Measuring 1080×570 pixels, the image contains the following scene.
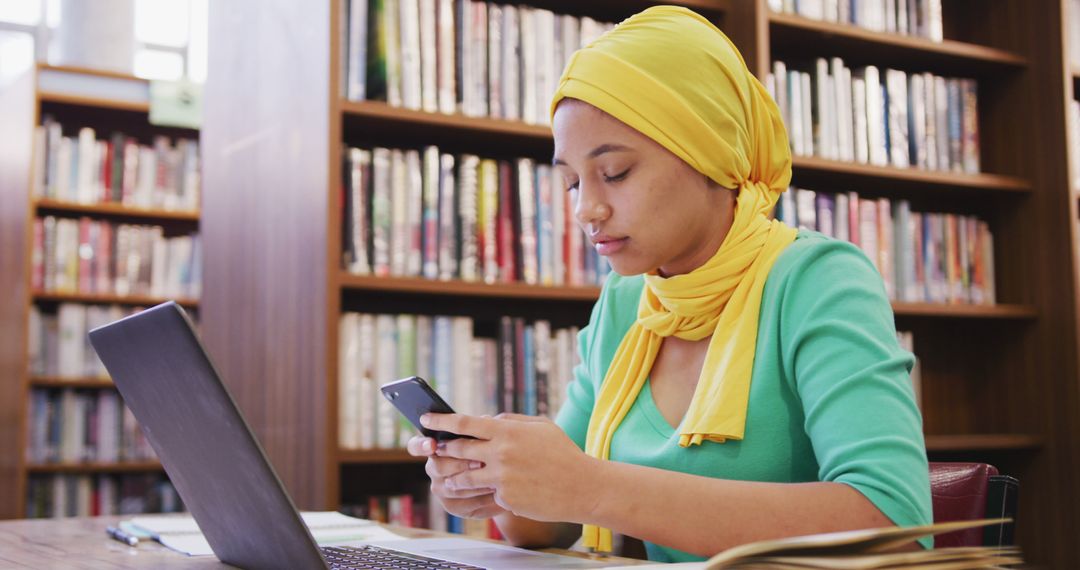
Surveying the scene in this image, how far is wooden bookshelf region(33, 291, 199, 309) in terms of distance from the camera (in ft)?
14.0

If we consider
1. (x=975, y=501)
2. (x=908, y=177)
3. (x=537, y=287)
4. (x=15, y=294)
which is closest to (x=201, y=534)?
(x=975, y=501)

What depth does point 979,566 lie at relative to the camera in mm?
626

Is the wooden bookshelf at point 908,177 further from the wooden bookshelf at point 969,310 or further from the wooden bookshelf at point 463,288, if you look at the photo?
the wooden bookshelf at point 463,288

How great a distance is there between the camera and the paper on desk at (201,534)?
3.83ft

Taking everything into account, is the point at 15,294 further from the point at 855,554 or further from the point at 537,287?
the point at 855,554

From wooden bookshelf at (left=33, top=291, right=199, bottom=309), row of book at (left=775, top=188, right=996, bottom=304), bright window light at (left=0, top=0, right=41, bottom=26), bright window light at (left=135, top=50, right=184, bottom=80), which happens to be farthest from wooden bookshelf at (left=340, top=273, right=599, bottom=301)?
bright window light at (left=0, top=0, right=41, bottom=26)

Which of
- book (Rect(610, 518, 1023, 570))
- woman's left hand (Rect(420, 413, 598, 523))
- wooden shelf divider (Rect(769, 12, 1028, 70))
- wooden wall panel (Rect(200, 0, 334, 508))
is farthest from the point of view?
wooden shelf divider (Rect(769, 12, 1028, 70))

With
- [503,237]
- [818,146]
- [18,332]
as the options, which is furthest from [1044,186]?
[18,332]

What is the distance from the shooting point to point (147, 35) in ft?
23.5

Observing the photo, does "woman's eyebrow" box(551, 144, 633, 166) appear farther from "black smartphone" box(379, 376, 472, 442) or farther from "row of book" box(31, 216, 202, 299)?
"row of book" box(31, 216, 202, 299)

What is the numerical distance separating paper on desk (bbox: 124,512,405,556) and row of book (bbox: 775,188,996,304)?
1503 millimetres

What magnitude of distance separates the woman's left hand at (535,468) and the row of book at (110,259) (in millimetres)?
3788

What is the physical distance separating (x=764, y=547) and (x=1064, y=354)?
2.53 metres

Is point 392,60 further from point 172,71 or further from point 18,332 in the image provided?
point 172,71
